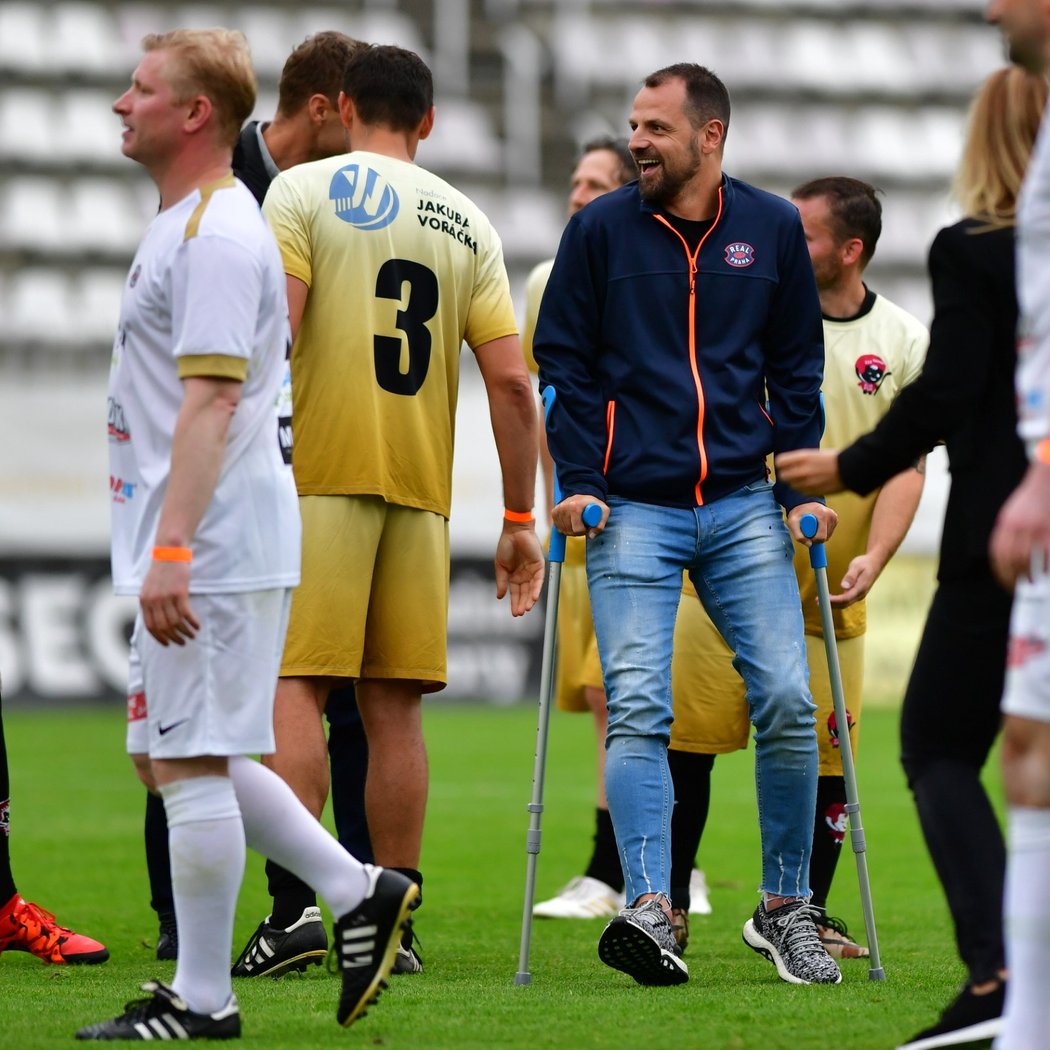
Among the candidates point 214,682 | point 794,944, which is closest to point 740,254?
point 794,944

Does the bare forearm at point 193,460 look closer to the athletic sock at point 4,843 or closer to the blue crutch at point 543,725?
the blue crutch at point 543,725

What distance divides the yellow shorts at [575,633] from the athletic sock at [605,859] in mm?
528

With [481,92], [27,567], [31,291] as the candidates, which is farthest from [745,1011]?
[481,92]

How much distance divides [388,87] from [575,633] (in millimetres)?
2656

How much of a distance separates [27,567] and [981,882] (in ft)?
48.2

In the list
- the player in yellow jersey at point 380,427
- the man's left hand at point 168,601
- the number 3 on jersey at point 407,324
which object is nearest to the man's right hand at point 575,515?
the player in yellow jersey at point 380,427

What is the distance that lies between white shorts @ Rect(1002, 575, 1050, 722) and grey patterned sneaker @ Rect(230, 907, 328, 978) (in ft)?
8.50

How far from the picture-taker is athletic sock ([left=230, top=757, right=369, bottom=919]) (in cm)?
405

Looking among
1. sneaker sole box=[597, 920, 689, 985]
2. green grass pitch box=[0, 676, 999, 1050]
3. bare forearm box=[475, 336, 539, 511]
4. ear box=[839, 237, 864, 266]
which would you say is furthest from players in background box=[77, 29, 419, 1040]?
ear box=[839, 237, 864, 266]

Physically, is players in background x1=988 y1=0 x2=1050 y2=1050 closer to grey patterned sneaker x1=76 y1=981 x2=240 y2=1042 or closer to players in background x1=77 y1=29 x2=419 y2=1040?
players in background x1=77 y1=29 x2=419 y2=1040

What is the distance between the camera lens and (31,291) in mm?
22344

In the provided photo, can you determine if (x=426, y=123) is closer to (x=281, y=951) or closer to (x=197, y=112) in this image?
(x=197, y=112)

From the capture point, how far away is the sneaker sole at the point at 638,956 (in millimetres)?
4566

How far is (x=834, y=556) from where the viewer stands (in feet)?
19.9
